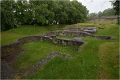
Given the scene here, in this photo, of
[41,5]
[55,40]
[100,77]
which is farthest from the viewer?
→ [41,5]

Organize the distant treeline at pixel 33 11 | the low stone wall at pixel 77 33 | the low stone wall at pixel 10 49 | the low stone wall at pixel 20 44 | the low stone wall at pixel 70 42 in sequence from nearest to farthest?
1. the low stone wall at pixel 10 49
2. the low stone wall at pixel 20 44
3. the low stone wall at pixel 70 42
4. the low stone wall at pixel 77 33
5. the distant treeline at pixel 33 11

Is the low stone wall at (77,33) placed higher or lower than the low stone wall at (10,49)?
higher

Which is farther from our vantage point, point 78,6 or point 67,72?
point 78,6

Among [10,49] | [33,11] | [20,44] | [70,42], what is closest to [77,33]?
A: [70,42]

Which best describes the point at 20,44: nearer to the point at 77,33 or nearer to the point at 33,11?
the point at 77,33

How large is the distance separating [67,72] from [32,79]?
10.2 feet

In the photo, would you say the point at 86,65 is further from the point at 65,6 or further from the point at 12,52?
the point at 65,6

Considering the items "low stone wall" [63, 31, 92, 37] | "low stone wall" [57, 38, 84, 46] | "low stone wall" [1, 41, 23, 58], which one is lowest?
"low stone wall" [1, 41, 23, 58]

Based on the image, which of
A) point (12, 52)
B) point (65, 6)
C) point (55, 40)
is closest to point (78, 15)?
point (65, 6)

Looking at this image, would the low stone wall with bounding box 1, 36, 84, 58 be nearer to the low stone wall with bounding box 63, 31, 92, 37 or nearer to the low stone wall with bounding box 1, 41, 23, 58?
the low stone wall with bounding box 1, 41, 23, 58

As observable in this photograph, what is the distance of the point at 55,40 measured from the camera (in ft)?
87.4

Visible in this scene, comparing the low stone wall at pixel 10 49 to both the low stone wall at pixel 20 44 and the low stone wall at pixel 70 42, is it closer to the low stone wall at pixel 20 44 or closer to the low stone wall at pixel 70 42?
the low stone wall at pixel 20 44

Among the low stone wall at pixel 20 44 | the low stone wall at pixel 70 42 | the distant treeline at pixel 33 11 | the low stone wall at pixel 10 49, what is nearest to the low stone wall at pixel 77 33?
the low stone wall at pixel 20 44

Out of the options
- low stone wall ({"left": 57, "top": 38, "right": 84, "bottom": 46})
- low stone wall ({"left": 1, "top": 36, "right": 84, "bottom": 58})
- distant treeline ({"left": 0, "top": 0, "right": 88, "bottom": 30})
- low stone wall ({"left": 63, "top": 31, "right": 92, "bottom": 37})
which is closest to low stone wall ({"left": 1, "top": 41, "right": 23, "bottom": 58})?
low stone wall ({"left": 1, "top": 36, "right": 84, "bottom": 58})
